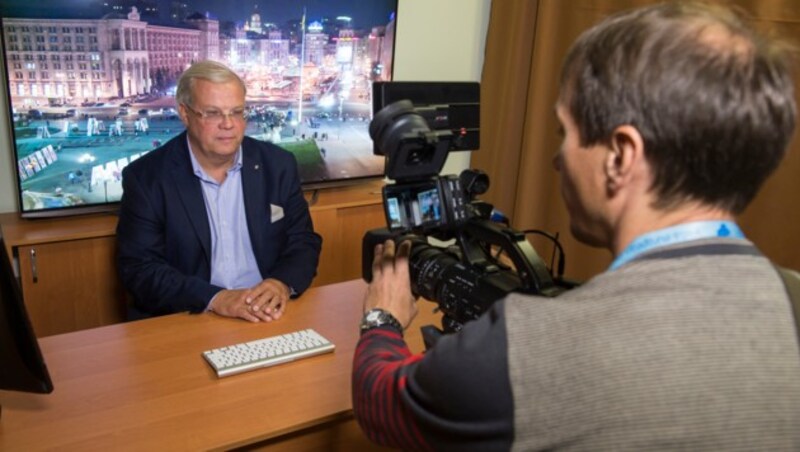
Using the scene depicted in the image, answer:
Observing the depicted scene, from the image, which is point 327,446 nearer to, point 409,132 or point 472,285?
point 472,285

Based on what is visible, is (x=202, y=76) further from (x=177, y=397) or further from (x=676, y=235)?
(x=676, y=235)

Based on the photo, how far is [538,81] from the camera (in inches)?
121

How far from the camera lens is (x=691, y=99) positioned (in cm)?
71

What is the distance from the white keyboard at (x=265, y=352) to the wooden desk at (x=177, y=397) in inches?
0.7

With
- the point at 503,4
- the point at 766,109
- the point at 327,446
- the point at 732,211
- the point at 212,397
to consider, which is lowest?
the point at 327,446

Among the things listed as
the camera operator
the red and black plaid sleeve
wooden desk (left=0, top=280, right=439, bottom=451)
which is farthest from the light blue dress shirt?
the camera operator

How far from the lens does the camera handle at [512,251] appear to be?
115 cm

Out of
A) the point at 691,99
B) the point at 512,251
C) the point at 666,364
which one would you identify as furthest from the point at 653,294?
the point at 512,251

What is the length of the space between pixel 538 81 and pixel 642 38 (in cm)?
243

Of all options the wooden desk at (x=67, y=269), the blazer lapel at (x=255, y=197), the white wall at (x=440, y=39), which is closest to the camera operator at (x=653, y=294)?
the blazer lapel at (x=255, y=197)

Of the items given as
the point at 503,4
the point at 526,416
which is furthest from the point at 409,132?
the point at 503,4

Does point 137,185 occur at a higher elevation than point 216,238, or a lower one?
higher

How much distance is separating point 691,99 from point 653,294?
8.4 inches

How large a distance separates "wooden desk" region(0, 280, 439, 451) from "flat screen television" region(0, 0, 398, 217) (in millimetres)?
1084
